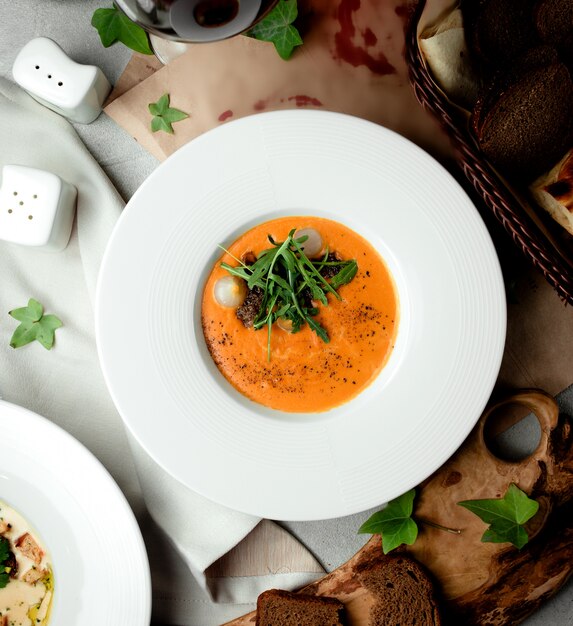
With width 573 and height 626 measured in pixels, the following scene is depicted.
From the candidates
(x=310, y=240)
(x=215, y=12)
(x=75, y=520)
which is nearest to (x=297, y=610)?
(x=75, y=520)

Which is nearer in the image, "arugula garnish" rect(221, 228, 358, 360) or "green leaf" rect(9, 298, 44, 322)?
"arugula garnish" rect(221, 228, 358, 360)

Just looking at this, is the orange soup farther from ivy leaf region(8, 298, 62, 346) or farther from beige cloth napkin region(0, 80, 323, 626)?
ivy leaf region(8, 298, 62, 346)

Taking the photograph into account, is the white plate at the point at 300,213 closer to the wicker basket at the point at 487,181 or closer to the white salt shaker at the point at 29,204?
the wicker basket at the point at 487,181

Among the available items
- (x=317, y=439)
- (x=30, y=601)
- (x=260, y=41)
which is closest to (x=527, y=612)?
(x=317, y=439)

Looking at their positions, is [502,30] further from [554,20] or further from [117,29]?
[117,29]

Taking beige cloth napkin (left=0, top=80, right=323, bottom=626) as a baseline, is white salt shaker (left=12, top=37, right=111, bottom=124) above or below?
above

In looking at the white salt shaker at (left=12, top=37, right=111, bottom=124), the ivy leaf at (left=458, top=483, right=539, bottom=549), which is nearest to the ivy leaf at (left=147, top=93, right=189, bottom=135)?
the white salt shaker at (left=12, top=37, right=111, bottom=124)
